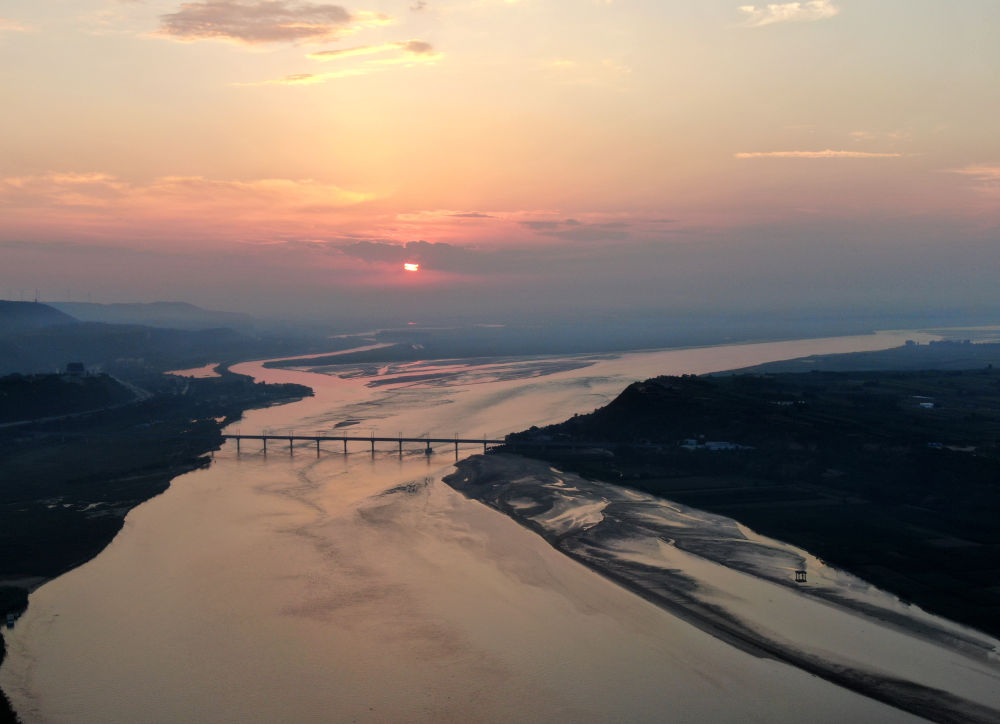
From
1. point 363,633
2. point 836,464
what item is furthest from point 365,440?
point 363,633

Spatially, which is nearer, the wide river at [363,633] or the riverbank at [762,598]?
the wide river at [363,633]

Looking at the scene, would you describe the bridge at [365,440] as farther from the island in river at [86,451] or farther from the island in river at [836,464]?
the island in river at [86,451]

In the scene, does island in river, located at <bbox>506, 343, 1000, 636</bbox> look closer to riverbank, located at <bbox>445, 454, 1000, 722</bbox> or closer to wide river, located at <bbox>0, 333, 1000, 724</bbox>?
riverbank, located at <bbox>445, 454, 1000, 722</bbox>

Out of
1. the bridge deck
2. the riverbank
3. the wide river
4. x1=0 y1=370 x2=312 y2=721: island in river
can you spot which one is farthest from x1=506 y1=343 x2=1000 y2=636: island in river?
x1=0 y1=370 x2=312 y2=721: island in river

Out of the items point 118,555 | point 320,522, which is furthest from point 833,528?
point 118,555

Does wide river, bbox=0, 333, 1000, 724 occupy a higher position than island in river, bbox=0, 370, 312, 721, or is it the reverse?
island in river, bbox=0, 370, 312, 721

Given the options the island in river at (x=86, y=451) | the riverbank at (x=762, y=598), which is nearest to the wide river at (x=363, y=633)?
the riverbank at (x=762, y=598)

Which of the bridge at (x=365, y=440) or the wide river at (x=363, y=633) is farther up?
the bridge at (x=365, y=440)
